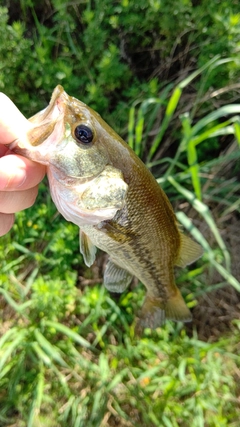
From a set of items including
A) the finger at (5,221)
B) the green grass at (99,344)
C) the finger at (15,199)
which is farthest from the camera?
the green grass at (99,344)

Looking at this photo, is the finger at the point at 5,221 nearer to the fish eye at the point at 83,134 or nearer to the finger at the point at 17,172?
the finger at the point at 17,172

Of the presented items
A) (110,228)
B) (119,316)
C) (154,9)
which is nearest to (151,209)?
(110,228)

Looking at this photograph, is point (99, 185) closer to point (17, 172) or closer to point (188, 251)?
point (17, 172)

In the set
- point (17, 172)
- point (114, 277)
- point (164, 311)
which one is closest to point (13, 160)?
point (17, 172)

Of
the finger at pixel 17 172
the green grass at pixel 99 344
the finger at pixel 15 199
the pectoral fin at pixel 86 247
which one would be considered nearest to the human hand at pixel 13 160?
the finger at pixel 17 172

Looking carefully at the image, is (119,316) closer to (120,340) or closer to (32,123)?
(120,340)

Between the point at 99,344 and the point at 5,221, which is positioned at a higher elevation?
the point at 5,221
